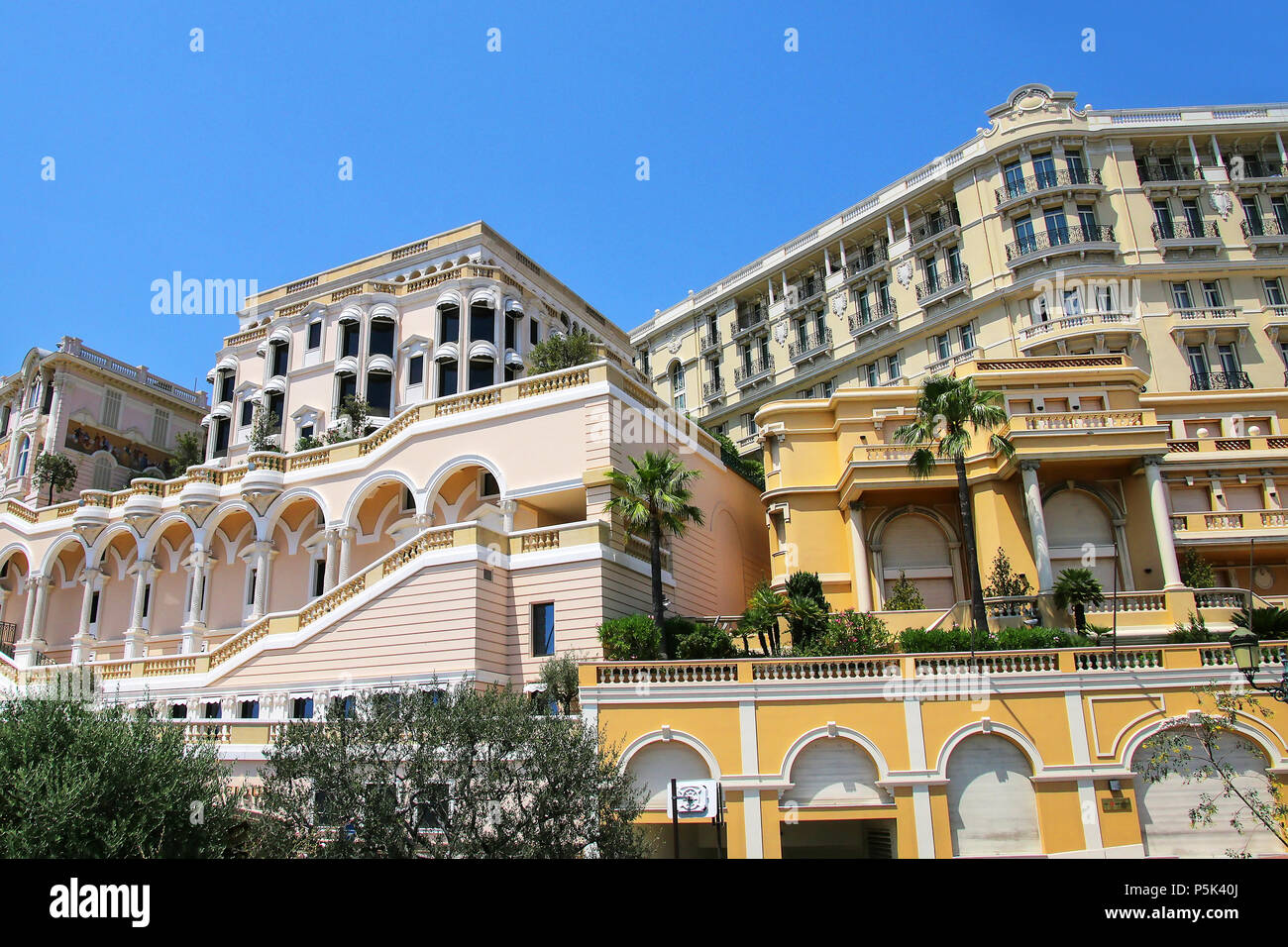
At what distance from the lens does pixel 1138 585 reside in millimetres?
31281

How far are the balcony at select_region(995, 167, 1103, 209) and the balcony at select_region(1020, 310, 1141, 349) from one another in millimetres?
6548

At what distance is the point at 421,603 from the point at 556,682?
4.72 m

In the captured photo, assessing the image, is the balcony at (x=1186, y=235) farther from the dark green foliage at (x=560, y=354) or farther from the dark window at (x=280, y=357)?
the dark window at (x=280, y=357)

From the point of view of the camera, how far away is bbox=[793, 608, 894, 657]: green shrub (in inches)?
973

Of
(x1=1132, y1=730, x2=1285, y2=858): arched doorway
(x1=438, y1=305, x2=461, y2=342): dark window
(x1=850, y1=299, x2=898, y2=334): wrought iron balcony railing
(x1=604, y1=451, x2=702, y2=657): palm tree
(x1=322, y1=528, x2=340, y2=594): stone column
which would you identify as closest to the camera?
(x1=1132, y1=730, x2=1285, y2=858): arched doorway

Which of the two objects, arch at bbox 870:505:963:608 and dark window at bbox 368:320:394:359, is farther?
dark window at bbox 368:320:394:359

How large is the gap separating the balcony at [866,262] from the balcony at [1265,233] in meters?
→ 17.5

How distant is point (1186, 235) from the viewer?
4688cm

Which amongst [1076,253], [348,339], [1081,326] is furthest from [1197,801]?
[348,339]

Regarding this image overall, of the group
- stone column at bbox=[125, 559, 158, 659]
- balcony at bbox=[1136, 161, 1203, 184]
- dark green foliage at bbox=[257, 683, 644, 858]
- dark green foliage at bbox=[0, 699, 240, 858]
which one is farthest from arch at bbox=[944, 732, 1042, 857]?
balcony at bbox=[1136, 161, 1203, 184]

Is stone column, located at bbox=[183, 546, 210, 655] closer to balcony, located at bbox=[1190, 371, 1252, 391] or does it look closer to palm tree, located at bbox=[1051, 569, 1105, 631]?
palm tree, located at bbox=[1051, 569, 1105, 631]

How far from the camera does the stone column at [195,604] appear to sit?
35.2m

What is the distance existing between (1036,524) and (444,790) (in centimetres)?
2187

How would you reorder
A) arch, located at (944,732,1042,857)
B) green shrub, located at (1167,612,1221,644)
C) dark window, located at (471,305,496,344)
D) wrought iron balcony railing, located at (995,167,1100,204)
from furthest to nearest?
wrought iron balcony railing, located at (995,167,1100,204) → dark window, located at (471,305,496,344) → green shrub, located at (1167,612,1221,644) → arch, located at (944,732,1042,857)
